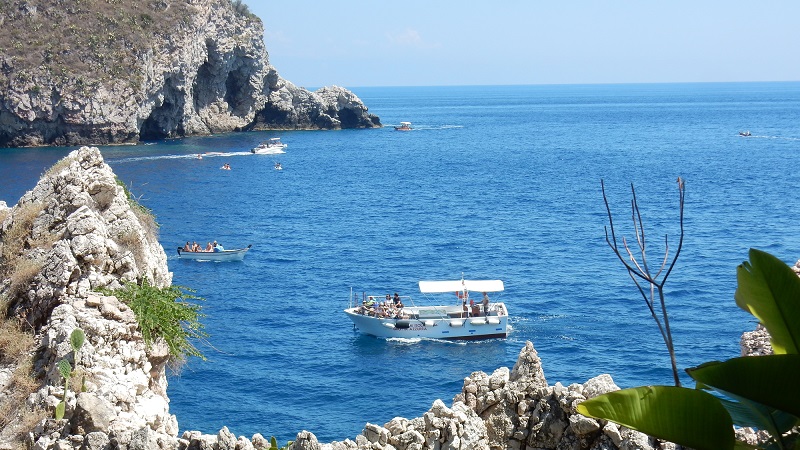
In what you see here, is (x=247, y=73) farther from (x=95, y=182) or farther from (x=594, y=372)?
(x=95, y=182)

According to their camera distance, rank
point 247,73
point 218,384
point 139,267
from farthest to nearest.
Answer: point 247,73 < point 218,384 < point 139,267

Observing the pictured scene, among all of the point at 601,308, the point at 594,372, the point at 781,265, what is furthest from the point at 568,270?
the point at 781,265

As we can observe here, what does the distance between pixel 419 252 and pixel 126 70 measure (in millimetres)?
72892

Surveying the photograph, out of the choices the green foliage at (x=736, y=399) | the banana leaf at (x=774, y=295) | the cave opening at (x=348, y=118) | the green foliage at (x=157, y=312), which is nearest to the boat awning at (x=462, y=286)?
the green foliage at (x=157, y=312)

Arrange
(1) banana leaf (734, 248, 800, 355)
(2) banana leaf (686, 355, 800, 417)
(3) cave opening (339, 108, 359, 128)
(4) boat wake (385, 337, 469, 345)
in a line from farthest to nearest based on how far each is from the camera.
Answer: (3) cave opening (339, 108, 359, 128)
(4) boat wake (385, 337, 469, 345)
(1) banana leaf (734, 248, 800, 355)
(2) banana leaf (686, 355, 800, 417)

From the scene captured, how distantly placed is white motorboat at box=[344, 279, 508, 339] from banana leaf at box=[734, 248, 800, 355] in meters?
34.9

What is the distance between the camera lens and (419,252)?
59.9m

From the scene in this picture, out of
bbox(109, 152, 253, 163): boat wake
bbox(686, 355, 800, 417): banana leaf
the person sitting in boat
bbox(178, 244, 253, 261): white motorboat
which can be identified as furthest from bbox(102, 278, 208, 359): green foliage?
bbox(109, 152, 253, 163): boat wake

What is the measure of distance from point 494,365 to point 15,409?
27509mm

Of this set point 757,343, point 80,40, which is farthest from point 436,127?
point 757,343

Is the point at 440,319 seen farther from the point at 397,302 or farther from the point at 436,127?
the point at 436,127

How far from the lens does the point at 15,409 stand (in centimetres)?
1376

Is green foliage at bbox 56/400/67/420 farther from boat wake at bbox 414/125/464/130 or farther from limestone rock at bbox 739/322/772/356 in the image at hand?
boat wake at bbox 414/125/464/130

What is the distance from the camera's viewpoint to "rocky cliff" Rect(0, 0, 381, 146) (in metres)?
108
